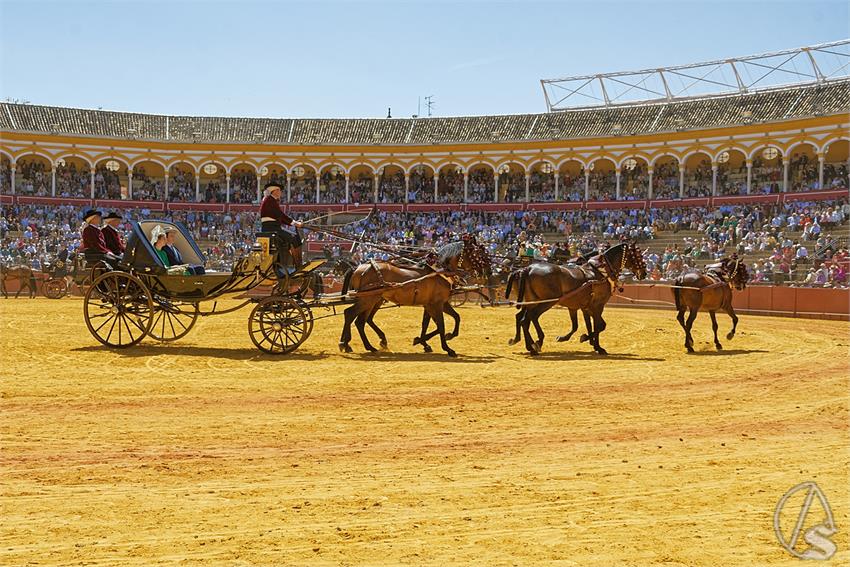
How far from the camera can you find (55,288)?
32.4 meters

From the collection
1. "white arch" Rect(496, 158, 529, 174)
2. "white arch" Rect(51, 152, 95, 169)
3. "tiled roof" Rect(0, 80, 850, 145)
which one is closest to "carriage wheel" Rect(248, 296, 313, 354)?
"tiled roof" Rect(0, 80, 850, 145)

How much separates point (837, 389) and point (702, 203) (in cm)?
3273

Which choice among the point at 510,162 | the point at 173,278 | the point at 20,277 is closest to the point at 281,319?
the point at 173,278

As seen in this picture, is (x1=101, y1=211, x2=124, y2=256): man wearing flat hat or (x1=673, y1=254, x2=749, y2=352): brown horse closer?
(x1=101, y1=211, x2=124, y2=256): man wearing flat hat

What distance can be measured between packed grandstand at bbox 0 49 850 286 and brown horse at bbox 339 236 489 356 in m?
22.2

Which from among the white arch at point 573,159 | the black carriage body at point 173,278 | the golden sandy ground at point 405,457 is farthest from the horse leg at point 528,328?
the white arch at point 573,159

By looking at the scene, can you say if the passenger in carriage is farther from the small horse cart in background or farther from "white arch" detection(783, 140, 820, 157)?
"white arch" detection(783, 140, 820, 157)

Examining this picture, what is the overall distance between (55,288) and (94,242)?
19810 mm

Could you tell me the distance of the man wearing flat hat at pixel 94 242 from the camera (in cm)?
1424

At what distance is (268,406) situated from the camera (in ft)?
32.2

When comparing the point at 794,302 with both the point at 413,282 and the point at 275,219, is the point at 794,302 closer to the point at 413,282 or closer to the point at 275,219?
the point at 413,282

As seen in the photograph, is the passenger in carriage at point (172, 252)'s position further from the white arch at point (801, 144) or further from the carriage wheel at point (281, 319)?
the white arch at point (801, 144)

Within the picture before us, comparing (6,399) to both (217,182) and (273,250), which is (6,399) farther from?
(217,182)

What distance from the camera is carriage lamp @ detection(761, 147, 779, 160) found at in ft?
143
